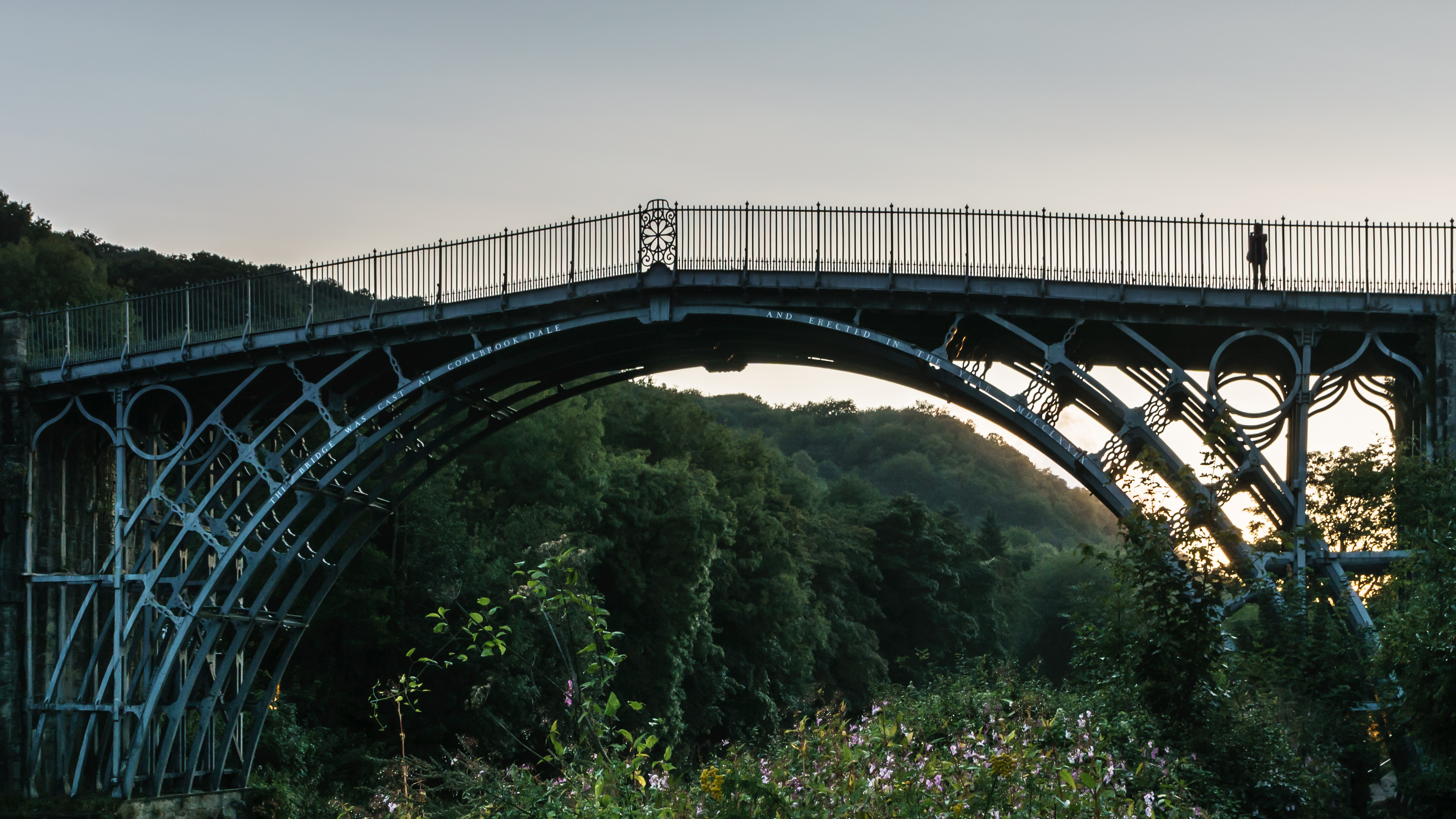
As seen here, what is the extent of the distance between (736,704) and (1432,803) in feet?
109

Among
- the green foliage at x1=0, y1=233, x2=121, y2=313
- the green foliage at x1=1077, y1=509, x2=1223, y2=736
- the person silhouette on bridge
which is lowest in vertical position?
the green foliage at x1=1077, y1=509, x2=1223, y2=736

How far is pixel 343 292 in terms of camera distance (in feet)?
76.6

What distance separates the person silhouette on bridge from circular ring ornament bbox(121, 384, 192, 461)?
16199 millimetres

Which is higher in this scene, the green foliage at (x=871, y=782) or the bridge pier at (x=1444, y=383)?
the bridge pier at (x=1444, y=383)

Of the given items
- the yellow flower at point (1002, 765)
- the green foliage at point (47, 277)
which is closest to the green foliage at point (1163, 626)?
the yellow flower at point (1002, 765)

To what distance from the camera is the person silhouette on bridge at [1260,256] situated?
18.9 metres

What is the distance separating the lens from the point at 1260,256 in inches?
747

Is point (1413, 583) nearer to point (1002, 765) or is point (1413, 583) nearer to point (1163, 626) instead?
point (1163, 626)

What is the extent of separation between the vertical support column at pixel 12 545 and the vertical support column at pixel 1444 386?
21106 millimetres

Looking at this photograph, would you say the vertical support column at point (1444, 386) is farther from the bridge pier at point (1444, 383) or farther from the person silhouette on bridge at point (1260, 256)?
the person silhouette on bridge at point (1260, 256)

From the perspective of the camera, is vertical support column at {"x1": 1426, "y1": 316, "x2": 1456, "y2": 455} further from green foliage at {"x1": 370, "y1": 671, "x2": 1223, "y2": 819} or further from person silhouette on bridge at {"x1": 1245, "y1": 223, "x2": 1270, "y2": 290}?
green foliage at {"x1": 370, "y1": 671, "x2": 1223, "y2": 819}

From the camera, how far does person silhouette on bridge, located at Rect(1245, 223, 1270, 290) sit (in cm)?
1892

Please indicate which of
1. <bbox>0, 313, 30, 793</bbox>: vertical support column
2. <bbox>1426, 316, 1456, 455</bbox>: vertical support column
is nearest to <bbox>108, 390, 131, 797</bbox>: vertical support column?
<bbox>0, 313, 30, 793</bbox>: vertical support column

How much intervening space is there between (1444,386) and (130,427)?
20118 millimetres
